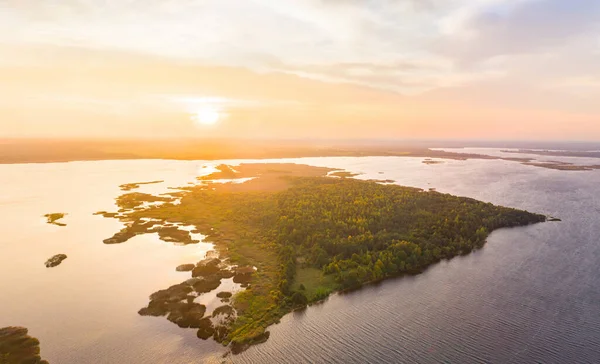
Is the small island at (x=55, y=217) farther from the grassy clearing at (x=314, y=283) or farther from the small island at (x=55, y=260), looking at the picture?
the grassy clearing at (x=314, y=283)

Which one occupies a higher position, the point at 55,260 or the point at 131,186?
the point at 131,186

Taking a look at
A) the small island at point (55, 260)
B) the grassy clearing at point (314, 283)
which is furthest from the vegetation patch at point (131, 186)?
the grassy clearing at point (314, 283)

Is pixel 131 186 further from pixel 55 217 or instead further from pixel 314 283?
pixel 314 283

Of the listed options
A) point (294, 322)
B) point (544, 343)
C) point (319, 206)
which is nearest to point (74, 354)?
point (294, 322)

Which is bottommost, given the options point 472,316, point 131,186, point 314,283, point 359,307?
point 472,316

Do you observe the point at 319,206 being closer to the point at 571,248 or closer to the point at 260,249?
the point at 260,249


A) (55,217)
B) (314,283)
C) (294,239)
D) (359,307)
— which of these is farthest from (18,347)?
(55,217)

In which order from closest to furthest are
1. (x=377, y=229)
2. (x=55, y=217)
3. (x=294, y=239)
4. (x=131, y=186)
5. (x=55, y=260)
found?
(x=55, y=260)
(x=294, y=239)
(x=377, y=229)
(x=55, y=217)
(x=131, y=186)
